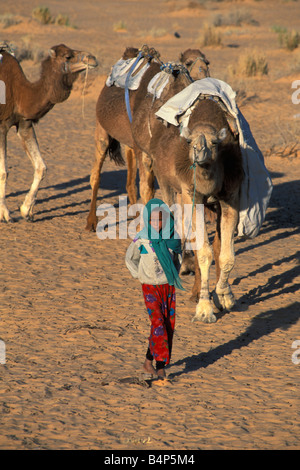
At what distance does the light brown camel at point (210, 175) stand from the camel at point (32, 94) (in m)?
2.79

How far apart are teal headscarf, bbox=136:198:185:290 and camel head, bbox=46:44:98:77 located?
4.76 meters

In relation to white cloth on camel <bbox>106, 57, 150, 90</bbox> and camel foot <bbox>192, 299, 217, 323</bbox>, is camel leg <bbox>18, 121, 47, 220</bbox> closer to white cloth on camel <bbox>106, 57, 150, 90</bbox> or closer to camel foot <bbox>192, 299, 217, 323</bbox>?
white cloth on camel <bbox>106, 57, 150, 90</bbox>

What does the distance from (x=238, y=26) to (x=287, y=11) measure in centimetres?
786

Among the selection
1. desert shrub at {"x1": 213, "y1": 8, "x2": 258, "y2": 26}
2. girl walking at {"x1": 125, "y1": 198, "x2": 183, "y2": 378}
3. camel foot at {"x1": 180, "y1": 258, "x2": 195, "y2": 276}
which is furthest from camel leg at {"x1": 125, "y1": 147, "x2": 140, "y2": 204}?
desert shrub at {"x1": 213, "y1": 8, "x2": 258, "y2": 26}

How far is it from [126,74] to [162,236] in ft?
14.7

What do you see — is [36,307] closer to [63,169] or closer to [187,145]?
[187,145]


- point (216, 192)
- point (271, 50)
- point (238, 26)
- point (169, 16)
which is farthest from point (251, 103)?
point (169, 16)

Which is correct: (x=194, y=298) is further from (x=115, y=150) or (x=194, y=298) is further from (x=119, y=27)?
(x=119, y=27)

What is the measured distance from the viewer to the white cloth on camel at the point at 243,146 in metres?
7.06

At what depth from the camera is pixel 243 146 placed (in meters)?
7.18

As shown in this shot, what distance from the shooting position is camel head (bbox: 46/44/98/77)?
9844mm

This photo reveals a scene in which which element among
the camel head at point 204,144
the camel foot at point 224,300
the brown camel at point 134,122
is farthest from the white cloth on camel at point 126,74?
the camel head at point 204,144

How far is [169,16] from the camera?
3922cm

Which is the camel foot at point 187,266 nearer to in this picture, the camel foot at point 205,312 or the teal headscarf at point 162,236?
the camel foot at point 205,312
